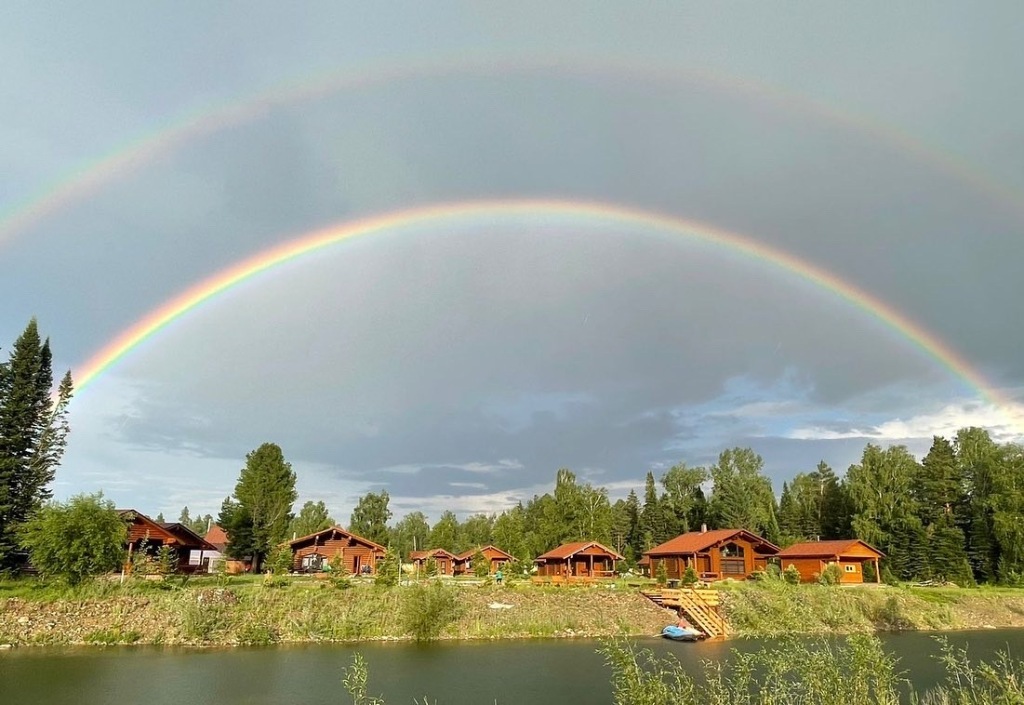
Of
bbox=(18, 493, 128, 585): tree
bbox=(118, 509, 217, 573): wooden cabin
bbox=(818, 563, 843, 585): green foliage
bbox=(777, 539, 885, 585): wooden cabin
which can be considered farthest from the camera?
bbox=(777, 539, 885, 585): wooden cabin

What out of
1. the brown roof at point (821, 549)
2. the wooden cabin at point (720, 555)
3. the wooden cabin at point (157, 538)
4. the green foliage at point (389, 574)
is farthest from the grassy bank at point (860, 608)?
the wooden cabin at point (157, 538)

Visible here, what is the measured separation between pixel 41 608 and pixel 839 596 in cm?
4690

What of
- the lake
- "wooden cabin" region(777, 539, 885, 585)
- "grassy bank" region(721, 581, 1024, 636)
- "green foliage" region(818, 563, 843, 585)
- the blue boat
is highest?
"wooden cabin" region(777, 539, 885, 585)

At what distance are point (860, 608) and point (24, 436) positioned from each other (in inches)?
2321

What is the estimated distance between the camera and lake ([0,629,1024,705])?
2203 centimetres

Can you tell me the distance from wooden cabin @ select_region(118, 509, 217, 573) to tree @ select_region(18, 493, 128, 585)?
6266mm

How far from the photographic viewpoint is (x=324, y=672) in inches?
1022

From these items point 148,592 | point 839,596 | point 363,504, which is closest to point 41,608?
point 148,592

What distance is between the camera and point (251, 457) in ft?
209

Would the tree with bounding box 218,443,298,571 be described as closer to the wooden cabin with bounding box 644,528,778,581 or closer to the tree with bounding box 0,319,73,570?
the tree with bounding box 0,319,73,570

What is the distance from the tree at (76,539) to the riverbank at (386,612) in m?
1.13

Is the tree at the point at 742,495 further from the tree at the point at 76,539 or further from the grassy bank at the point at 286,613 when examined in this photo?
the tree at the point at 76,539

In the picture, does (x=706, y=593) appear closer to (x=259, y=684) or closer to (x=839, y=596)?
(x=839, y=596)

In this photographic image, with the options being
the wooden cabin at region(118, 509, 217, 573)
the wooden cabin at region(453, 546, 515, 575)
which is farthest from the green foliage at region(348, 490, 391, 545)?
the wooden cabin at region(118, 509, 217, 573)
